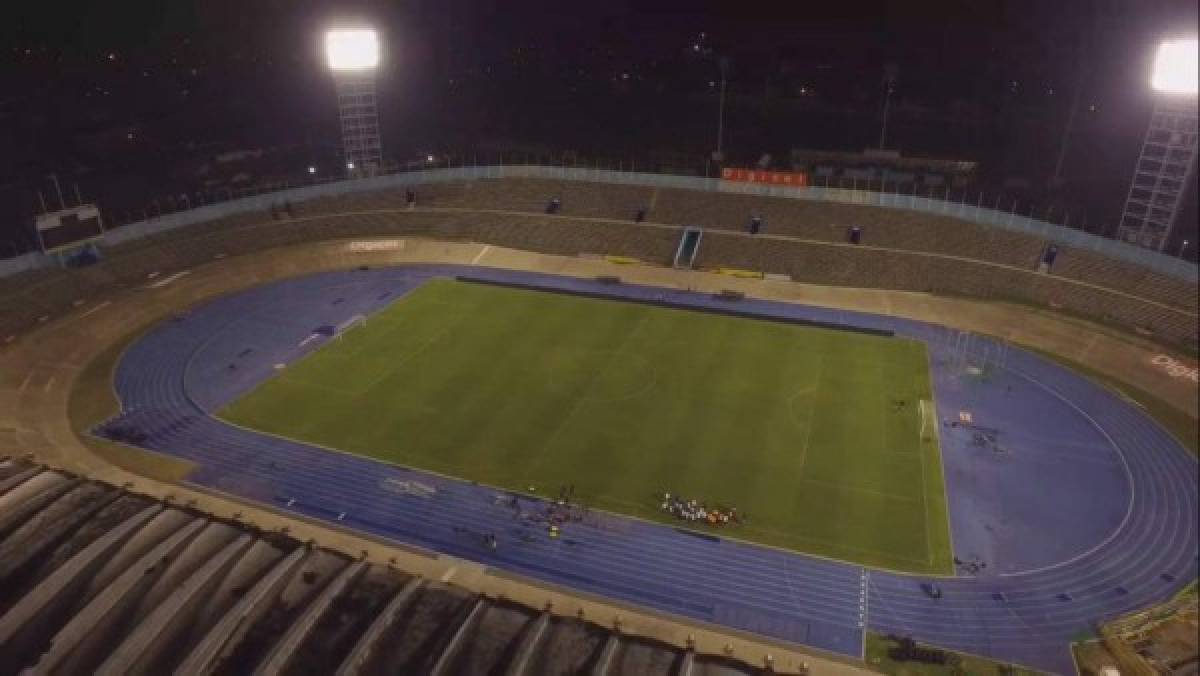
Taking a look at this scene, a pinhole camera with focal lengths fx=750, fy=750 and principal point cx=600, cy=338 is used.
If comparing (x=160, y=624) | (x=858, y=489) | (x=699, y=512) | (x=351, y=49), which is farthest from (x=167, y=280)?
(x=858, y=489)

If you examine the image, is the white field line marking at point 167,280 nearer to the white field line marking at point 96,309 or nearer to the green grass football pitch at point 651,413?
the white field line marking at point 96,309

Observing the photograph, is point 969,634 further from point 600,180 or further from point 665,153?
point 665,153

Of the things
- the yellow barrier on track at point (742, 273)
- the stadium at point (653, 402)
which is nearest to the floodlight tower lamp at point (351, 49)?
the stadium at point (653, 402)

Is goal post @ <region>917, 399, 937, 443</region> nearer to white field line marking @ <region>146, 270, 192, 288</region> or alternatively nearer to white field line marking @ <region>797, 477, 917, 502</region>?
white field line marking @ <region>797, 477, 917, 502</region>

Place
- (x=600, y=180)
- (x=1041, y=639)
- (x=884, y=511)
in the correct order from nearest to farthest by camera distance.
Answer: (x=1041, y=639) < (x=884, y=511) < (x=600, y=180)

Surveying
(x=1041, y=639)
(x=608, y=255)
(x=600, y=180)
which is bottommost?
(x=1041, y=639)

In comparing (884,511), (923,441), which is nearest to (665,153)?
(923,441)

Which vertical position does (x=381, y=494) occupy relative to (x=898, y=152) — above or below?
below

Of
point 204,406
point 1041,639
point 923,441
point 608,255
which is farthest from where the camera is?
point 608,255
